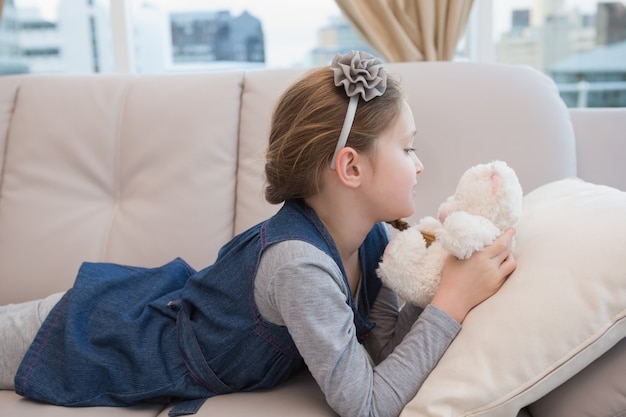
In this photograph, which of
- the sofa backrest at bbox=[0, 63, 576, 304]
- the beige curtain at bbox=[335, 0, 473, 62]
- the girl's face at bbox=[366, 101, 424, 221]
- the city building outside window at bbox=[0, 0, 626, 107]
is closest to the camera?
the girl's face at bbox=[366, 101, 424, 221]

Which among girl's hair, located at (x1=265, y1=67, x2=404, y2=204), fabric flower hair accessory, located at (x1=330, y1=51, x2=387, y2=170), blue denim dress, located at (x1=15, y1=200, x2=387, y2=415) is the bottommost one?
blue denim dress, located at (x1=15, y1=200, x2=387, y2=415)

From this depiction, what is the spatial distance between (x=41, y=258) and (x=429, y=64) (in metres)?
1.10

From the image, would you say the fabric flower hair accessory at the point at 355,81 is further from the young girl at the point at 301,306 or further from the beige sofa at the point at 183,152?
the beige sofa at the point at 183,152

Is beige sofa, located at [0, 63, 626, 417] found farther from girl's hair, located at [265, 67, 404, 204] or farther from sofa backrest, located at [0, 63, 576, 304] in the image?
girl's hair, located at [265, 67, 404, 204]

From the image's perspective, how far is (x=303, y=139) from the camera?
1.03m

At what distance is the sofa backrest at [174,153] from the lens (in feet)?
4.65

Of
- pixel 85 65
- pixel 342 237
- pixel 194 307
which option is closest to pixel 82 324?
pixel 194 307

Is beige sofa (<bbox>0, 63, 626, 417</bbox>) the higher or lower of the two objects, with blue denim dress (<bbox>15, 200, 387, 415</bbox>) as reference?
higher

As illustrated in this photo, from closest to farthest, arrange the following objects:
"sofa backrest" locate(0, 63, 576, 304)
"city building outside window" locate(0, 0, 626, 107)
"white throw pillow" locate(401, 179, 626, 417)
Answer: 1. "white throw pillow" locate(401, 179, 626, 417)
2. "sofa backrest" locate(0, 63, 576, 304)
3. "city building outside window" locate(0, 0, 626, 107)

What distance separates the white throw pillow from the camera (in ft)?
2.74

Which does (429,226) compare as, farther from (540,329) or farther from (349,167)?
(540,329)

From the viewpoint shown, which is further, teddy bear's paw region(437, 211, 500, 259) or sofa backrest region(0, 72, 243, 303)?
sofa backrest region(0, 72, 243, 303)

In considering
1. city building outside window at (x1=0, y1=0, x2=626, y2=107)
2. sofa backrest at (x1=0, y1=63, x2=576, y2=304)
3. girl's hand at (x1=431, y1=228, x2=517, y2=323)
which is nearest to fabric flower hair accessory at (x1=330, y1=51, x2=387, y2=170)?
girl's hand at (x1=431, y1=228, x2=517, y2=323)

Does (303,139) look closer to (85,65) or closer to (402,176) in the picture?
(402,176)
